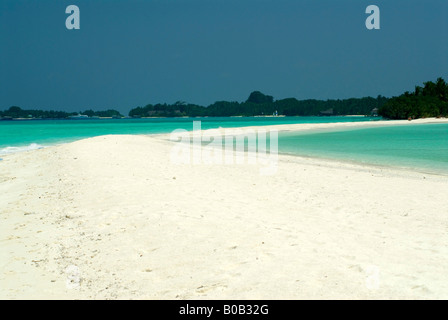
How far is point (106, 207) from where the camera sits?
711 cm

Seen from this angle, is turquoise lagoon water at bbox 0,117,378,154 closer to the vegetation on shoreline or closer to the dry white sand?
the vegetation on shoreline

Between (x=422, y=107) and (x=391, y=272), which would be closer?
(x=391, y=272)

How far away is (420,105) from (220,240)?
7579 centimetres

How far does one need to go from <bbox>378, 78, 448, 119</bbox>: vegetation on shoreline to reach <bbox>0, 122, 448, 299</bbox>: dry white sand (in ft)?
227

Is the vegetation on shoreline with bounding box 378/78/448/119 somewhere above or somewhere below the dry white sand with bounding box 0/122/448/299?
above

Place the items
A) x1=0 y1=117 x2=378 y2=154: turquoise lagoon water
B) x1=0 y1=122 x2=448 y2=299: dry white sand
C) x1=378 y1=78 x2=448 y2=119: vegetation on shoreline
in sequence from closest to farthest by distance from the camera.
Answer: x1=0 y1=122 x2=448 y2=299: dry white sand
x1=0 y1=117 x2=378 y2=154: turquoise lagoon water
x1=378 y1=78 x2=448 y2=119: vegetation on shoreline

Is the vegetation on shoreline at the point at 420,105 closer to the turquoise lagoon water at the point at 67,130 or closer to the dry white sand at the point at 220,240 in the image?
the turquoise lagoon water at the point at 67,130

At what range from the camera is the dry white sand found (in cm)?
425

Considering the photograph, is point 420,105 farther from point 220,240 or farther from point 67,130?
point 220,240

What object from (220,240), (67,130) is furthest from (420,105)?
(220,240)

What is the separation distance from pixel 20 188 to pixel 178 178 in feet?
13.3

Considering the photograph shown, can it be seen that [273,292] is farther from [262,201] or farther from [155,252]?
[262,201]

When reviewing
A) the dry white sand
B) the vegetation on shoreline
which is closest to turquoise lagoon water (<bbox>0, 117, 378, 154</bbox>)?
the vegetation on shoreline
